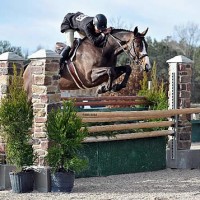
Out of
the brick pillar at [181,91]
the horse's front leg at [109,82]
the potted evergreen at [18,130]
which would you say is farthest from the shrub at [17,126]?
the brick pillar at [181,91]

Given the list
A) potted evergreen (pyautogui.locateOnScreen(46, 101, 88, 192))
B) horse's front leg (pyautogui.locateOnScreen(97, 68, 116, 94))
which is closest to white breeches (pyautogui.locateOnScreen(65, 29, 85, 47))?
horse's front leg (pyautogui.locateOnScreen(97, 68, 116, 94))

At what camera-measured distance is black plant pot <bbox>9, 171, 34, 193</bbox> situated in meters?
7.22

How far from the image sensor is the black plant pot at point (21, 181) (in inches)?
284

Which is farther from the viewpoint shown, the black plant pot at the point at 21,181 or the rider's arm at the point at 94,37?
the rider's arm at the point at 94,37

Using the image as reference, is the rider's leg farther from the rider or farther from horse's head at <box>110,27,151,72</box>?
horse's head at <box>110,27,151,72</box>

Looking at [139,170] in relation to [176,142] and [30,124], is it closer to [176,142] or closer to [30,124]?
[176,142]

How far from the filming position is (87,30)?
10.4 m

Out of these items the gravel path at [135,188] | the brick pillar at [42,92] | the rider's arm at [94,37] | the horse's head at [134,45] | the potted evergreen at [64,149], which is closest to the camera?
the gravel path at [135,188]

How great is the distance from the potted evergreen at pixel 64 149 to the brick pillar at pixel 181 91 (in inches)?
127

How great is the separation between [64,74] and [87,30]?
1054 millimetres

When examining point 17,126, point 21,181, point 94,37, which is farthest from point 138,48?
point 21,181

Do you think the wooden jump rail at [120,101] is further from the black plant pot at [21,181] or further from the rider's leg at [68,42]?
the black plant pot at [21,181]

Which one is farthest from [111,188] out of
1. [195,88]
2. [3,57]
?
[195,88]

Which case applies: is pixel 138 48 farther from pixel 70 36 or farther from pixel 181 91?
pixel 70 36
